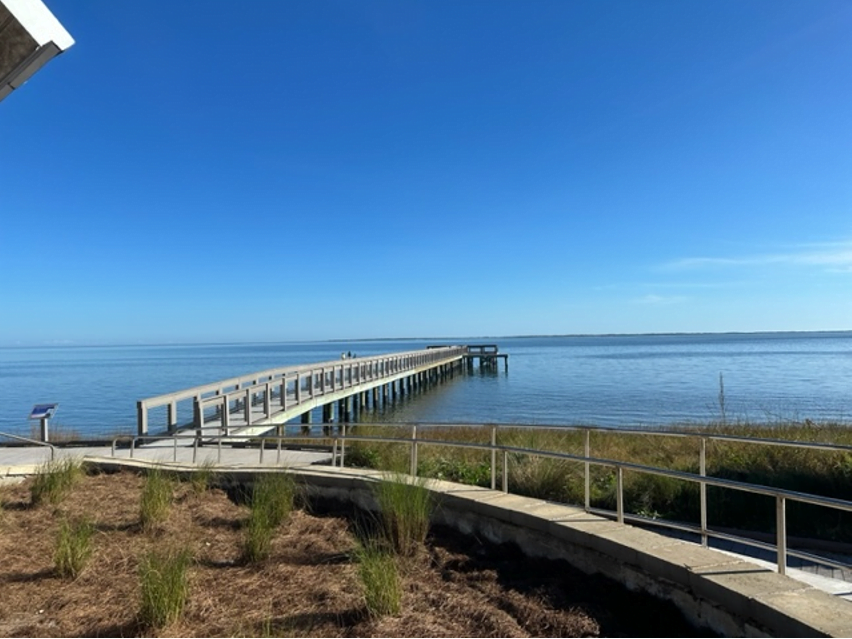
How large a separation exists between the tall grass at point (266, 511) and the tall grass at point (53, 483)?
192cm

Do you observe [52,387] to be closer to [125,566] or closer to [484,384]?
[484,384]

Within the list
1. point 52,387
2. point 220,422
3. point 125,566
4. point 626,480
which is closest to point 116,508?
point 125,566

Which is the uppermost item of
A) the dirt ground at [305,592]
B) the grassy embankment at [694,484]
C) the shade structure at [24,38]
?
the shade structure at [24,38]

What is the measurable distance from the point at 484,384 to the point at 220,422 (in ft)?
112

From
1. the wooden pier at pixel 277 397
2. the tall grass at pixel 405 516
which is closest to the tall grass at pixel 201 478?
the wooden pier at pixel 277 397

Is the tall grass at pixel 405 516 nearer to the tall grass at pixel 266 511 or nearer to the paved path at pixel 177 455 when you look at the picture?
the tall grass at pixel 266 511

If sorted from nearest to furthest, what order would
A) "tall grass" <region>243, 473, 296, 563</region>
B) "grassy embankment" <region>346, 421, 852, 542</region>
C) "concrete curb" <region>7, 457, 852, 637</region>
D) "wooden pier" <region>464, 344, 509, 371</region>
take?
"concrete curb" <region>7, 457, 852, 637</region>
"tall grass" <region>243, 473, 296, 563</region>
"grassy embankment" <region>346, 421, 852, 542</region>
"wooden pier" <region>464, 344, 509, 371</region>

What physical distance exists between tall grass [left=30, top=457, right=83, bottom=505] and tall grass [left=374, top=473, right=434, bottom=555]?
11.5 ft

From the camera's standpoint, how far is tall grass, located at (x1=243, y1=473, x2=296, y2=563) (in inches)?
167

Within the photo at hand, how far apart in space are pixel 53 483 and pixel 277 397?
15005 mm

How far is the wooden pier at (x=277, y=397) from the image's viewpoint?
1416cm

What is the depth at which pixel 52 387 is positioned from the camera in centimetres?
4791

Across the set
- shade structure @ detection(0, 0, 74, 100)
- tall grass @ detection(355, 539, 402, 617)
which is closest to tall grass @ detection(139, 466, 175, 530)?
tall grass @ detection(355, 539, 402, 617)

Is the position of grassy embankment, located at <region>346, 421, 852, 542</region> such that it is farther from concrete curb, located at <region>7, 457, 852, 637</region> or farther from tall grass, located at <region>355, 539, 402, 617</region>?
tall grass, located at <region>355, 539, 402, 617</region>
